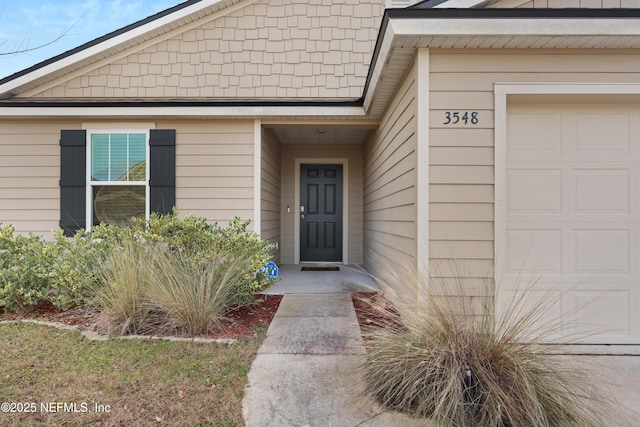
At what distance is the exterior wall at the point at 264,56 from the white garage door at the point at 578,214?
2.96 m

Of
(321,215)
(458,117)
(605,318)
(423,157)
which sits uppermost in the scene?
(458,117)

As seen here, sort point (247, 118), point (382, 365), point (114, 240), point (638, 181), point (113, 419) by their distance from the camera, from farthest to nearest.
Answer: point (247, 118), point (114, 240), point (638, 181), point (382, 365), point (113, 419)

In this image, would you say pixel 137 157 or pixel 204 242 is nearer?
pixel 204 242

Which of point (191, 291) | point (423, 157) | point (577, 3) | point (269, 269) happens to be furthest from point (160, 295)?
point (577, 3)

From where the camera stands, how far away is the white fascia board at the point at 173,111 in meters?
4.50

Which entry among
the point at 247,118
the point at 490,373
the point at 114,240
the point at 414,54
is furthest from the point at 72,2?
the point at 490,373

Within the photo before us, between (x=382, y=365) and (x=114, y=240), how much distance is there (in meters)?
2.97

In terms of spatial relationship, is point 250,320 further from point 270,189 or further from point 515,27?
point 515,27

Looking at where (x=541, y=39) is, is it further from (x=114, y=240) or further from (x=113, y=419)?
(x=114, y=240)

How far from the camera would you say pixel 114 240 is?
3389 millimetres

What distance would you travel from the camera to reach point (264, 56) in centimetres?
506

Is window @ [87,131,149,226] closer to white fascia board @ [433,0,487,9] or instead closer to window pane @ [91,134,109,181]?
window pane @ [91,134,109,181]

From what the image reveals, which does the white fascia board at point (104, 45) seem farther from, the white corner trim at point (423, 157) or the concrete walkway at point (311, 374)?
the concrete walkway at point (311, 374)

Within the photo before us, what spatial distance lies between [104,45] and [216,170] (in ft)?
8.04
